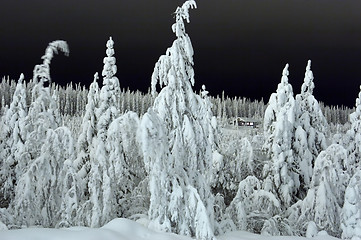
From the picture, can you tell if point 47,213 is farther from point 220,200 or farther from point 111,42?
point 111,42

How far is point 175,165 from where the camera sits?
11430mm

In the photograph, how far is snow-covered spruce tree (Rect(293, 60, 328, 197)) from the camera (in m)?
22.4

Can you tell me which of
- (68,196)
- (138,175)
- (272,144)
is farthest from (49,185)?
(272,144)

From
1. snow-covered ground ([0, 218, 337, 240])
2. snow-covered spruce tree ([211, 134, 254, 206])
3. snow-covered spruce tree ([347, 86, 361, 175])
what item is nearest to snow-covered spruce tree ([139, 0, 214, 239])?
snow-covered ground ([0, 218, 337, 240])

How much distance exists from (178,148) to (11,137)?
74.0 feet

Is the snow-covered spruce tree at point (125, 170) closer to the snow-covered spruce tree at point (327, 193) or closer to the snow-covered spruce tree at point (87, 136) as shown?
the snow-covered spruce tree at point (87, 136)

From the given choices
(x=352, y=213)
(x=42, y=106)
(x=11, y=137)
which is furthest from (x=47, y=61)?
(x=11, y=137)

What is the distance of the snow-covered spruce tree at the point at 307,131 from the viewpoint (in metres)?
22.4

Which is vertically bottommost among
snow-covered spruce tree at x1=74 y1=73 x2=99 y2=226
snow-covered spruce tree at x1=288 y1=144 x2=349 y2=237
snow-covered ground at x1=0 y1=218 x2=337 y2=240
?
snow-covered ground at x1=0 y1=218 x2=337 y2=240

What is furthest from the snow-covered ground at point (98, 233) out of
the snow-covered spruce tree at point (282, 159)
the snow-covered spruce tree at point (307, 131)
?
the snow-covered spruce tree at point (307, 131)

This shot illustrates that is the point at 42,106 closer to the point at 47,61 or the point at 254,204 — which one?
the point at 47,61

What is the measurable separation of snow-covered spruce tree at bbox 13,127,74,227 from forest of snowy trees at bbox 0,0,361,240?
4 centimetres

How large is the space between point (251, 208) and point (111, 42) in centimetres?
1069

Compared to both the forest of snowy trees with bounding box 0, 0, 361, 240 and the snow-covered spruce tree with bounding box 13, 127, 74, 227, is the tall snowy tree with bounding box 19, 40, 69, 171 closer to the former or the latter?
the forest of snowy trees with bounding box 0, 0, 361, 240
